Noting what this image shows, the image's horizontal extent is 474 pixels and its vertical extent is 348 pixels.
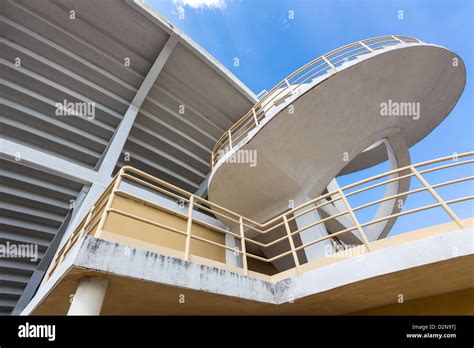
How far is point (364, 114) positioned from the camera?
5.47 meters

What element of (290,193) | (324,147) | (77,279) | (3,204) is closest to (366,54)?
(324,147)

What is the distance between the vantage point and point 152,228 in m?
4.36

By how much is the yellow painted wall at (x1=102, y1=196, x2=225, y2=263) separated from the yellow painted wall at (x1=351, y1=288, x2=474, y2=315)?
3.31 m

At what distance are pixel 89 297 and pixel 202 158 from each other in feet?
22.2

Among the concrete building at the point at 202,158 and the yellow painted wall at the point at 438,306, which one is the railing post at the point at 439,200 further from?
the yellow painted wall at the point at 438,306

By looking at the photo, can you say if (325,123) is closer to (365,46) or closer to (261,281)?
(365,46)

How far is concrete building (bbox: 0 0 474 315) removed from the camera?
244cm

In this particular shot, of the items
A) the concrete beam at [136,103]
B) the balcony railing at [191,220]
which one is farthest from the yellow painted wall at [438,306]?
the concrete beam at [136,103]

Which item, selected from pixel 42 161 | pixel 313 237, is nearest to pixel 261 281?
pixel 313 237

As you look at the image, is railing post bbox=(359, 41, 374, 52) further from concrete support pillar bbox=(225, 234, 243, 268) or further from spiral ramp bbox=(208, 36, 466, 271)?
concrete support pillar bbox=(225, 234, 243, 268)

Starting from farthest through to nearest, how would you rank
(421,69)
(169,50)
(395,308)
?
(169,50)
(421,69)
(395,308)

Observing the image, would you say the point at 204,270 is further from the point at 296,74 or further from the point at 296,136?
the point at 296,74

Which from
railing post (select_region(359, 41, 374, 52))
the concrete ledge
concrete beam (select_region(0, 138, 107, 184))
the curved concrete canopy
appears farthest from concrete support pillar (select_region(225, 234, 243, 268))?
railing post (select_region(359, 41, 374, 52))
